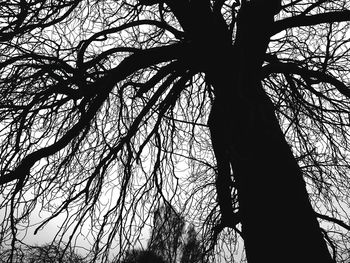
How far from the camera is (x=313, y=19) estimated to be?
8.18 ft

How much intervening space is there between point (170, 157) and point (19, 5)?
8.42 feet

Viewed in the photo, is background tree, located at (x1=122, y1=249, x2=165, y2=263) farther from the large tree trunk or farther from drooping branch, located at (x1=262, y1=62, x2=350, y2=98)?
drooping branch, located at (x1=262, y1=62, x2=350, y2=98)

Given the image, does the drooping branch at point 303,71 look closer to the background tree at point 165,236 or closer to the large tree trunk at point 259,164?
the large tree trunk at point 259,164

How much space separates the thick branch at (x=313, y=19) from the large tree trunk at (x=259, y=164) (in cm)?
18

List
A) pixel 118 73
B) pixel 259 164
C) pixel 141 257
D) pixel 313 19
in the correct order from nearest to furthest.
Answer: pixel 259 164, pixel 313 19, pixel 118 73, pixel 141 257

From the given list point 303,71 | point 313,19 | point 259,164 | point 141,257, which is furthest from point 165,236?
point 313,19

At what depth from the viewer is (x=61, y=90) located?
9.30 ft

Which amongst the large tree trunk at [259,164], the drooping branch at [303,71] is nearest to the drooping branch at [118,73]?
the large tree trunk at [259,164]

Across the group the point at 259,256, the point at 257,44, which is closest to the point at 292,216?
the point at 259,256

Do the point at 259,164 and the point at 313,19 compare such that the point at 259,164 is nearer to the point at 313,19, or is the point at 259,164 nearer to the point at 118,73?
the point at 313,19

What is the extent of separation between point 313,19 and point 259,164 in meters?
1.52

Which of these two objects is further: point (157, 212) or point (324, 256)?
point (157, 212)

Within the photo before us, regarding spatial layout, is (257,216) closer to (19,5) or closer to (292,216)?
(292,216)

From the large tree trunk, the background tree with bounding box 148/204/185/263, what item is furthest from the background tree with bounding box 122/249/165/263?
the large tree trunk
